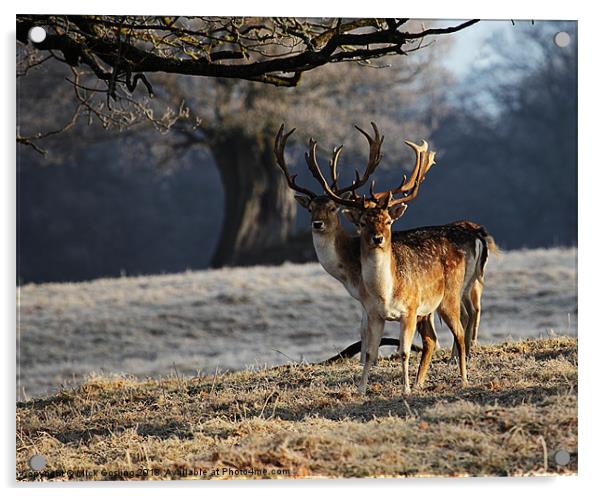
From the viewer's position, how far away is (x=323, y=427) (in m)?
6.13

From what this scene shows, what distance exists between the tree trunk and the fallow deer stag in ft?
42.4

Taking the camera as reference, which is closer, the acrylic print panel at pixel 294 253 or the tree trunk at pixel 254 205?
the acrylic print panel at pixel 294 253

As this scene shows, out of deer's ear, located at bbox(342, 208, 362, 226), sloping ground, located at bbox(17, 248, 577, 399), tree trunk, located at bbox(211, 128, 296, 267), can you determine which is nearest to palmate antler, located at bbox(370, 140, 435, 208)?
deer's ear, located at bbox(342, 208, 362, 226)

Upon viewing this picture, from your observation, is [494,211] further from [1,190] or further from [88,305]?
[1,190]

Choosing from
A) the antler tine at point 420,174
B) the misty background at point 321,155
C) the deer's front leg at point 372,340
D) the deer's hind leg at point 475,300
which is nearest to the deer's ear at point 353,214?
the antler tine at point 420,174

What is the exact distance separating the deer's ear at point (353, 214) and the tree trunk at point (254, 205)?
13.4 meters

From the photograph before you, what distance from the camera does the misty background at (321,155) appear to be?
63.6 feet

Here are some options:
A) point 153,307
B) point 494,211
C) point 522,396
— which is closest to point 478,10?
point 522,396

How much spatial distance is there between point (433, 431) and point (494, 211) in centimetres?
2088

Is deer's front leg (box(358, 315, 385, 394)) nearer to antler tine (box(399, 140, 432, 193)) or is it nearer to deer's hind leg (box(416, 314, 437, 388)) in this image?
deer's hind leg (box(416, 314, 437, 388))

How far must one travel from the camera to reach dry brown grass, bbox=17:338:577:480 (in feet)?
19.1

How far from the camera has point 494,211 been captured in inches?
1037

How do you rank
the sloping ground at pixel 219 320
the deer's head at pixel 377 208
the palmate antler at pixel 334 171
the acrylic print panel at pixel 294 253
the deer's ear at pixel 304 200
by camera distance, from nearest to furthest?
the acrylic print panel at pixel 294 253 → the deer's head at pixel 377 208 → the palmate antler at pixel 334 171 → the deer's ear at pixel 304 200 → the sloping ground at pixel 219 320
